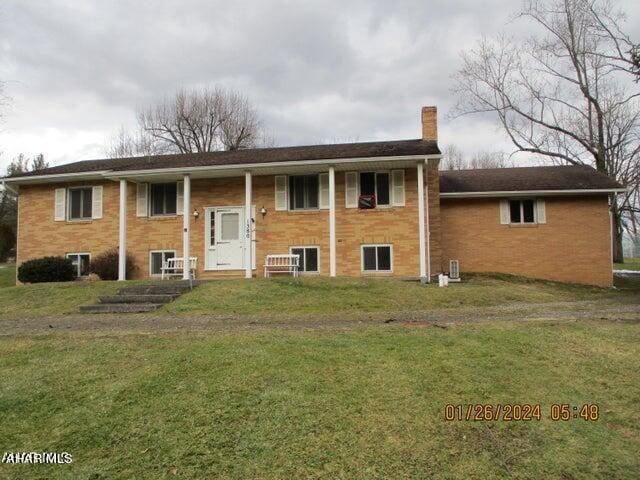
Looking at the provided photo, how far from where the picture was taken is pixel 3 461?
12.7ft

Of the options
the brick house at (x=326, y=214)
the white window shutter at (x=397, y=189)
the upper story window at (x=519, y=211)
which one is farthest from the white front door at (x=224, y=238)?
the upper story window at (x=519, y=211)

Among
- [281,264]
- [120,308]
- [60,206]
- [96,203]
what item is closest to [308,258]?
[281,264]

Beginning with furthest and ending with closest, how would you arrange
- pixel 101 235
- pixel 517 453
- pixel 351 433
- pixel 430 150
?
pixel 101 235, pixel 430 150, pixel 351 433, pixel 517 453

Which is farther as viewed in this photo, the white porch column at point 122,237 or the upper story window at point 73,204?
the upper story window at point 73,204

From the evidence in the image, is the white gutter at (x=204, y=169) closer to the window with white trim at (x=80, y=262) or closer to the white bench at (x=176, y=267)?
the window with white trim at (x=80, y=262)

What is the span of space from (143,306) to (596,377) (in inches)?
361

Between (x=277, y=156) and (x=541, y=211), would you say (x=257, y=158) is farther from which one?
(x=541, y=211)

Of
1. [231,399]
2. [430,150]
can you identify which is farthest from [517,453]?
[430,150]

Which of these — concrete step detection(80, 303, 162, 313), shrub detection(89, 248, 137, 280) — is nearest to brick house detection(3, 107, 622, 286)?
shrub detection(89, 248, 137, 280)

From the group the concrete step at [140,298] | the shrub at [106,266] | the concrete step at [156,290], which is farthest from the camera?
the shrub at [106,266]

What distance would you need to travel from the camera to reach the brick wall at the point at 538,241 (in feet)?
56.2

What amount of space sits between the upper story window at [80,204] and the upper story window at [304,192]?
749 cm

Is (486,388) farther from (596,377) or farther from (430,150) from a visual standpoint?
(430,150)

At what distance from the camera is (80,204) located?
17.5m
